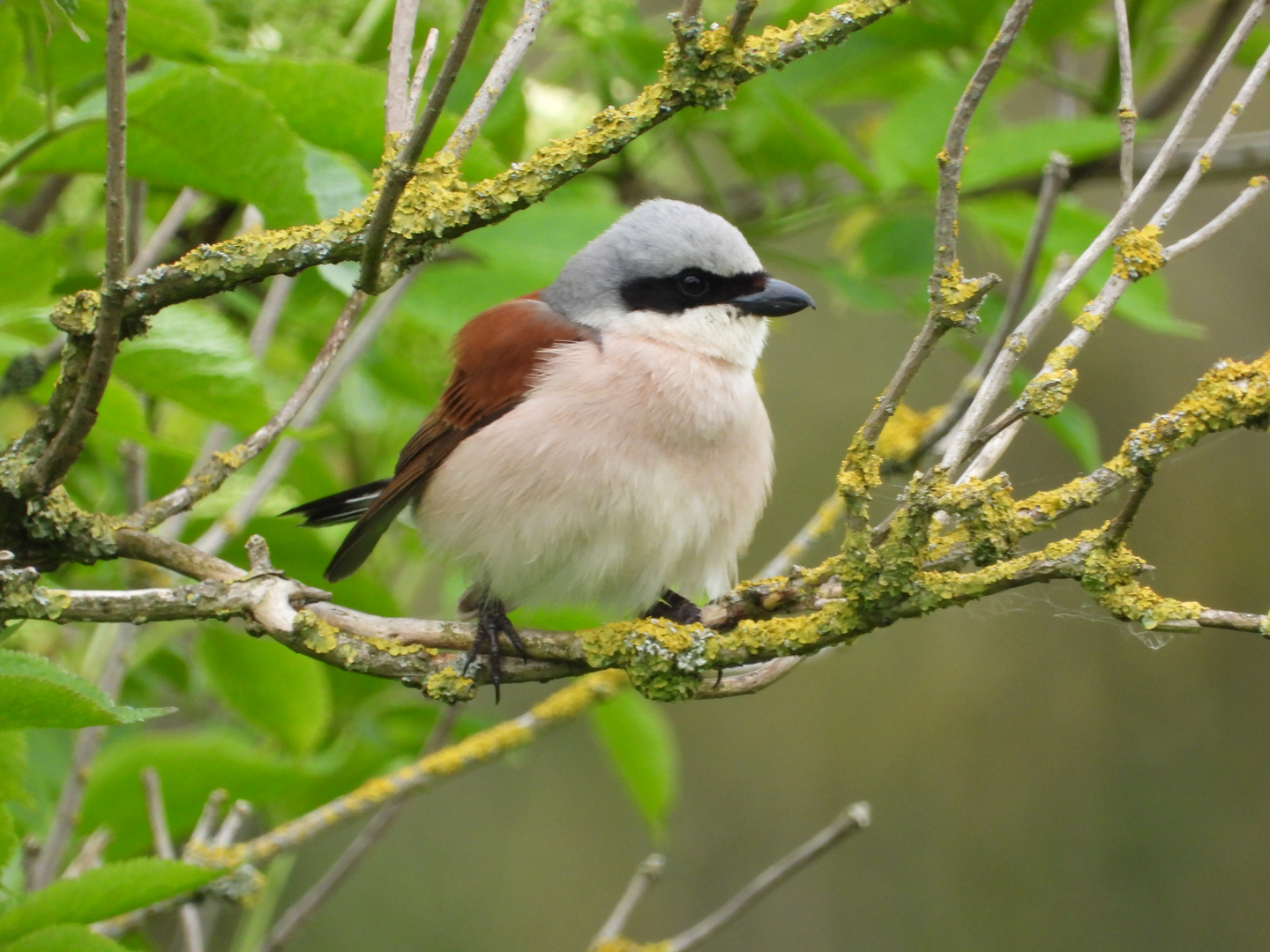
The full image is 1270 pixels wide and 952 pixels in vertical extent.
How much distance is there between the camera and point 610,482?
2469 mm

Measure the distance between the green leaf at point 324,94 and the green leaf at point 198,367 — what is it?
37cm

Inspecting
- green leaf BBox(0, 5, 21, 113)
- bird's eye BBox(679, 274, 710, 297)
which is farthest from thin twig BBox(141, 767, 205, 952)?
bird's eye BBox(679, 274, 710, 297)

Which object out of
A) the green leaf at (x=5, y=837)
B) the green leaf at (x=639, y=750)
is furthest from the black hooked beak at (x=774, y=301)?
the green leaf at (x=5, y=837)

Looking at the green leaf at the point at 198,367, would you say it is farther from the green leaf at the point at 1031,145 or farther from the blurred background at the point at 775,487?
the green leaf at the point at 1031,145

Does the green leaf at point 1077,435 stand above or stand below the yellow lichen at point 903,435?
above

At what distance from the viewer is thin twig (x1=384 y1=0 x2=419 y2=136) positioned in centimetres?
181

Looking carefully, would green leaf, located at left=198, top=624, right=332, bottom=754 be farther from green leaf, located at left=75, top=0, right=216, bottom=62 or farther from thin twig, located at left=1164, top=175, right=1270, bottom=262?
thin twig, located at left=1164, top=175, right=1270, bottom=262

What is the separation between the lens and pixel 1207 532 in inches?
269

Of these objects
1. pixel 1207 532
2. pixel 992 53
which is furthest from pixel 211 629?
pixel 1207 532

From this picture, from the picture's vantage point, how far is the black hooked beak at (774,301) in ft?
9.13

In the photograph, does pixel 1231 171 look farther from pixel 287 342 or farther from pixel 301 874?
pixel 301 874

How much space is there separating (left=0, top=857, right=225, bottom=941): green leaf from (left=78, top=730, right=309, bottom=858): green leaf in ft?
1.98

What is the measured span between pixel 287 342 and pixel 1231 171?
8.09ft

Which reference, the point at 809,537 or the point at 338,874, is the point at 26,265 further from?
the point at 809,537
